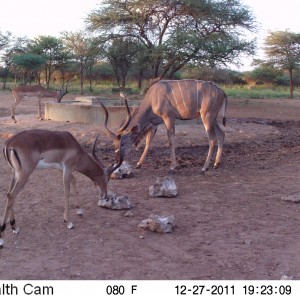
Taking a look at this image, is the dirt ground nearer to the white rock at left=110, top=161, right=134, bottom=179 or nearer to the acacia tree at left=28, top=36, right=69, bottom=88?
the white rock at left=110, top=161, right=134, bottom=179

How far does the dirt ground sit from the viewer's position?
13.6ft

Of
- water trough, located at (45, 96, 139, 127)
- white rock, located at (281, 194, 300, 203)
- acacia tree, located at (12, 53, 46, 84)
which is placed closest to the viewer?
white rock, located at (281, 194, 300, 203)

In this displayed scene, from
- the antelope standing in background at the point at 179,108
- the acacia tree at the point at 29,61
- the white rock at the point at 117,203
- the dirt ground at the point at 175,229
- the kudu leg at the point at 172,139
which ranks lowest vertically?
the dirt ground at the point at 175,229

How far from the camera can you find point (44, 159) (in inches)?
203

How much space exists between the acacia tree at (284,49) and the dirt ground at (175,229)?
86.2ft

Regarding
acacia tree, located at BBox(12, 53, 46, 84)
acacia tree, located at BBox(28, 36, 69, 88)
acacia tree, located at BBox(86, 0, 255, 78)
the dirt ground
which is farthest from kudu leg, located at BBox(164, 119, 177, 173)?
acacia tree, located at BBox(28, 36, 69, 88)

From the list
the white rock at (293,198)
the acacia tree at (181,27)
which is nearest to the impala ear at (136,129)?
the white rock at (293,198)

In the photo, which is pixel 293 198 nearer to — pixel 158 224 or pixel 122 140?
pixel 158 224

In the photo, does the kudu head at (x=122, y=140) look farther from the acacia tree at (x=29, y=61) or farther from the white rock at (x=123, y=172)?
the acacia tree at (x=29, y=61)

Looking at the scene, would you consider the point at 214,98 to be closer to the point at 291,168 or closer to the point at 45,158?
the point at 291,168

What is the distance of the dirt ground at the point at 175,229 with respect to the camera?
414cm

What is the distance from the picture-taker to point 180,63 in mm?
21359

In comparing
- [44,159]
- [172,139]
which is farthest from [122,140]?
[44,159]

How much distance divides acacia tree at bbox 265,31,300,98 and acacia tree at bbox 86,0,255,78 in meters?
12.6
